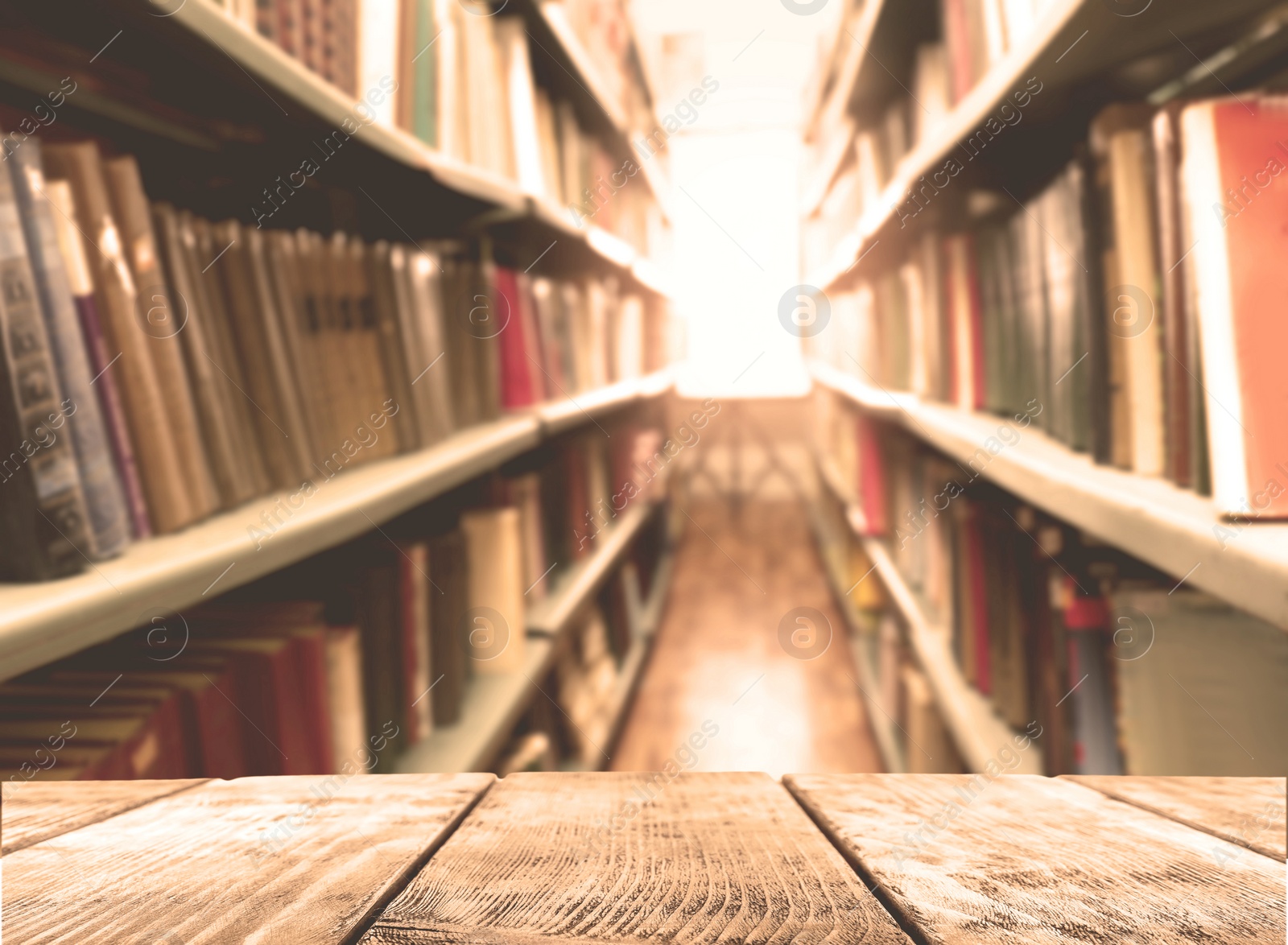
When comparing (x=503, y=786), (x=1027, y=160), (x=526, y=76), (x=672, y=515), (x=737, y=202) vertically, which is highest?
(x=737, y=202)

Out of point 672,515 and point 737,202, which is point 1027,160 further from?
point 737,202

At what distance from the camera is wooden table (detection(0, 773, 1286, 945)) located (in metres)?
0.28

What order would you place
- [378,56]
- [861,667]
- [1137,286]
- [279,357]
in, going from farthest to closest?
1. [861,667]
2. [378,56]
3. [279,357]
4. [1137,286]

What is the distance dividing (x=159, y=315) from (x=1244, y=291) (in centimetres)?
85

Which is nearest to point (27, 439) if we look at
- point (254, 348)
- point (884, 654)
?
point (254, 348)

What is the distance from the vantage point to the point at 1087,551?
0.96 metres

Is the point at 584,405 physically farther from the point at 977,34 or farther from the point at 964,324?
the point at 977,34

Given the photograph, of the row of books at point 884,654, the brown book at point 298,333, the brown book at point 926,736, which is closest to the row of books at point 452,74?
the brown book at point 298,333

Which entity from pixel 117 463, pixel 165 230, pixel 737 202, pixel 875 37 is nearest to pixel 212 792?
pixel 117 463

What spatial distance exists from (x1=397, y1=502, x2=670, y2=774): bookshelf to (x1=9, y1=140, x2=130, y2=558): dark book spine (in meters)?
0.54

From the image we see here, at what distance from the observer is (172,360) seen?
26.7 inches

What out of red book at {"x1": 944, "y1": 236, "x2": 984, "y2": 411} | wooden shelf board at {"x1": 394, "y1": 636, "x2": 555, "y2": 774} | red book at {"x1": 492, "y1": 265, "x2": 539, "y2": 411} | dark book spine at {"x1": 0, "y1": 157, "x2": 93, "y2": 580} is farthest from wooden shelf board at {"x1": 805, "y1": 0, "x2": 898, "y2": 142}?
dark book spine at {"x1": 0, "y1": 157, "x2": 93, "y2": 580}

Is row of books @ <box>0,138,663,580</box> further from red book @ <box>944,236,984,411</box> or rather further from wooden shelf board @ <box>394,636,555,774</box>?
red book @ <box>944,236,984,411</box>

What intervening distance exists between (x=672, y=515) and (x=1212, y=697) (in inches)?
154
